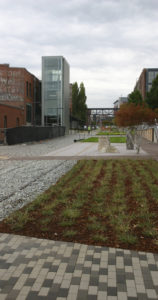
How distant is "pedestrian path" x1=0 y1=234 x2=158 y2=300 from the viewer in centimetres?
309

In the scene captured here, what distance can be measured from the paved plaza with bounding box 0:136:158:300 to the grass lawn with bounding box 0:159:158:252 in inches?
13.7

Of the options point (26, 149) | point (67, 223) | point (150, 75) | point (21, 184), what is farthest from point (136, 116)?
point (150, 75)

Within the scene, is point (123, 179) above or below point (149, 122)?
below

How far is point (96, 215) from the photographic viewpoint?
18.5 feet

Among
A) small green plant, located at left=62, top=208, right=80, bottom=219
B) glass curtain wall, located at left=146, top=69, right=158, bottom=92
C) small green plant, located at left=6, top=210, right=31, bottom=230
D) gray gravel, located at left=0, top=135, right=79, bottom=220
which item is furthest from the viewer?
glass curtain wall, located at left=146, top=69, right=158, bottom=92

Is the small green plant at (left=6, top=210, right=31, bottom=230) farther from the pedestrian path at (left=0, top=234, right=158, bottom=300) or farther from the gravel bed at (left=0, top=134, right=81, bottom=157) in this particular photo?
the gravel bed at (left=0, top=134, right=81, bottom=157)

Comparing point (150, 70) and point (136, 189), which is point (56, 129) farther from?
point (150, 70)

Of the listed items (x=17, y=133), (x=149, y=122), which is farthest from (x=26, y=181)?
(x=149, y=122)

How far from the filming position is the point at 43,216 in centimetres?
567

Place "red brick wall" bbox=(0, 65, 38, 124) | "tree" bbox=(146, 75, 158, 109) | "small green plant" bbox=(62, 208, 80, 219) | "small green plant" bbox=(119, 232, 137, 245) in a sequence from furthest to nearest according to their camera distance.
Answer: "red brick wall" bbox=(0, 65, 38, 124)
"tree" bbox=(146, 75, 158, 109)
"small green plant" bbox=(62, 208, 80, 219)
"small green plant" bbox=(119, 232, 137, 245)

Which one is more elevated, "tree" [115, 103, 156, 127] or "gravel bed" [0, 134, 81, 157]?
"tree" [115, 103, 156, 127]

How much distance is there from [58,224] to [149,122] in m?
37.0

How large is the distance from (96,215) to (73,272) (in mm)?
2202

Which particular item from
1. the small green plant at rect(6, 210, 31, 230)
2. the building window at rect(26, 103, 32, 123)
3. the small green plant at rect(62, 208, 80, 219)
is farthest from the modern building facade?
the small green plant at rect(6, 210, 31, 230)
